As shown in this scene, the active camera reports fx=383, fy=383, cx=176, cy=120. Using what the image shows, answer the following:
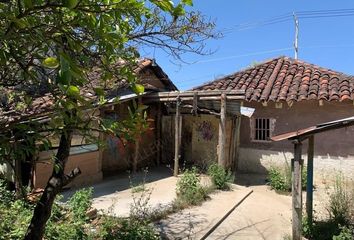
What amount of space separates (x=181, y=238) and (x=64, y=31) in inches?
227

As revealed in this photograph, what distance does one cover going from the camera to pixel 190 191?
9.86 metres

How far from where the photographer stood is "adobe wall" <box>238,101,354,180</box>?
41.7ft

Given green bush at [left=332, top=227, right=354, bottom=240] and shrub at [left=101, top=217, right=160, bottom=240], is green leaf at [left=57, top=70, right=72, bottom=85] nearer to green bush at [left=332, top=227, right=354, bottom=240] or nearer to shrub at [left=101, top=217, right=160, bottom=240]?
shrub at [left=101, top=217, right=160, bottom=240]

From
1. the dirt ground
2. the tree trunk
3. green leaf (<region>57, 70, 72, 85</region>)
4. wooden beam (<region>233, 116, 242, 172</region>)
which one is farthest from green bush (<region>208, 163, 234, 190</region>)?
green leaf (<region>57, 70, 72, 85</region>)

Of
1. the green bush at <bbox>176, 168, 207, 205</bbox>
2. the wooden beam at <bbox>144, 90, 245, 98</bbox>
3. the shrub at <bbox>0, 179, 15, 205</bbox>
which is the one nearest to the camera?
the shrub at <bbox>0, 179, 15, 205</bbox>

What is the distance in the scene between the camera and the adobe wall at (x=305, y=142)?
12711mm

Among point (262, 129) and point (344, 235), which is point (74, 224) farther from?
point (262, 129)

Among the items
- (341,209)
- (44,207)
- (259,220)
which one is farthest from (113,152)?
(44,207)

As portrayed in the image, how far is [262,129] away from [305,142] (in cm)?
177

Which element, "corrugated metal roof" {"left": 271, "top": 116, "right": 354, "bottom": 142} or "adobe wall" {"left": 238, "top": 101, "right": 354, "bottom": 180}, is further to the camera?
"adobe wall" {"left": 238, "top": 101, "right": 354, "bottom": 180}

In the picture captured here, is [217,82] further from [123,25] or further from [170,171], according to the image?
[123,25]

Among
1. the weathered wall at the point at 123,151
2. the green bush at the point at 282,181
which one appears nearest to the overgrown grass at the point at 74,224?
the weathered wall at the point at 123,151

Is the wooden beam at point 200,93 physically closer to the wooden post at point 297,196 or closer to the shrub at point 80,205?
the wooden post at point 297,196

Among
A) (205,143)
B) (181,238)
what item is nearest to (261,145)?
(205,143)
